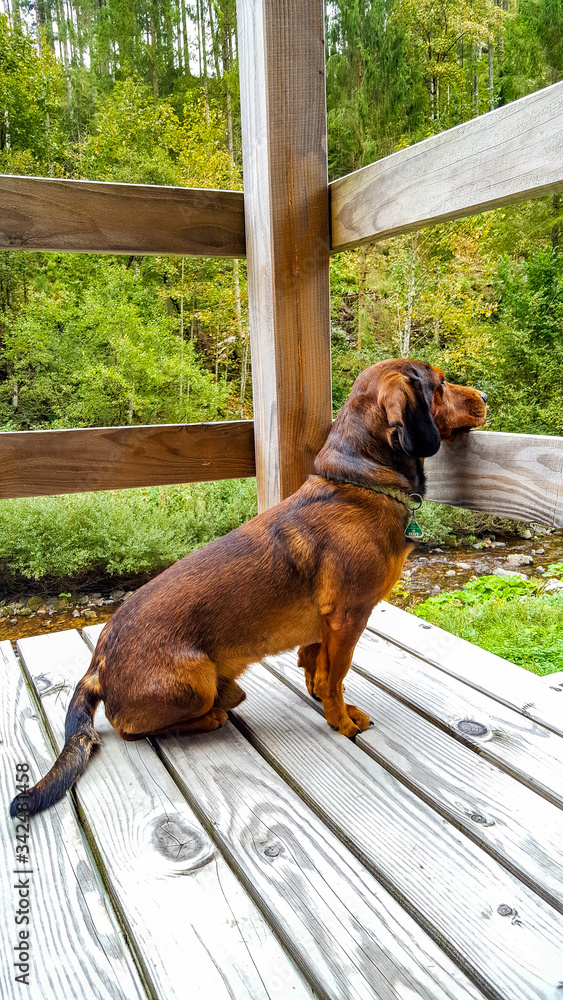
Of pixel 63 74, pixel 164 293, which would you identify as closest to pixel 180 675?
pixel 164 293

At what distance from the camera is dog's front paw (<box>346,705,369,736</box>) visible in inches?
67.0

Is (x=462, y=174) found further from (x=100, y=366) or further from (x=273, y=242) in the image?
(x=100, y=366)

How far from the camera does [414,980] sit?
0.96 m

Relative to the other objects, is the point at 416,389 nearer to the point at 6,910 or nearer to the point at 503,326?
the point at 6,910

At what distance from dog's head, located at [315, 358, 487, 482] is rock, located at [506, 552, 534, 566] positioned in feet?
21.1

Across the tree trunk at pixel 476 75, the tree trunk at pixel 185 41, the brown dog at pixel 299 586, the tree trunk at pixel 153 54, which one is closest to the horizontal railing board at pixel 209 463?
the brown dog at pixel 299 586

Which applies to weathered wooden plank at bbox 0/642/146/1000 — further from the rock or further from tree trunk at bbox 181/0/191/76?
tree trunk at bbox 181/0/191/76

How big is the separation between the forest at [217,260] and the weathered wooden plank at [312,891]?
9045 mm

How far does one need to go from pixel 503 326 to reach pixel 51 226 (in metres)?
9.72

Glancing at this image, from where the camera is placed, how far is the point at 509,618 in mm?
5160

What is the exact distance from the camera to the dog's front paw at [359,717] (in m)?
1.70

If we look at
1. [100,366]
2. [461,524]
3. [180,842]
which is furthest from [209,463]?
[100,366]

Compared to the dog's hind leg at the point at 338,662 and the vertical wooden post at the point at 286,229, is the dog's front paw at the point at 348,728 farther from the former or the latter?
the vertical wooden post at the point at 286,229

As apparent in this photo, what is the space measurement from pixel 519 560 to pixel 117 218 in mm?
6959
